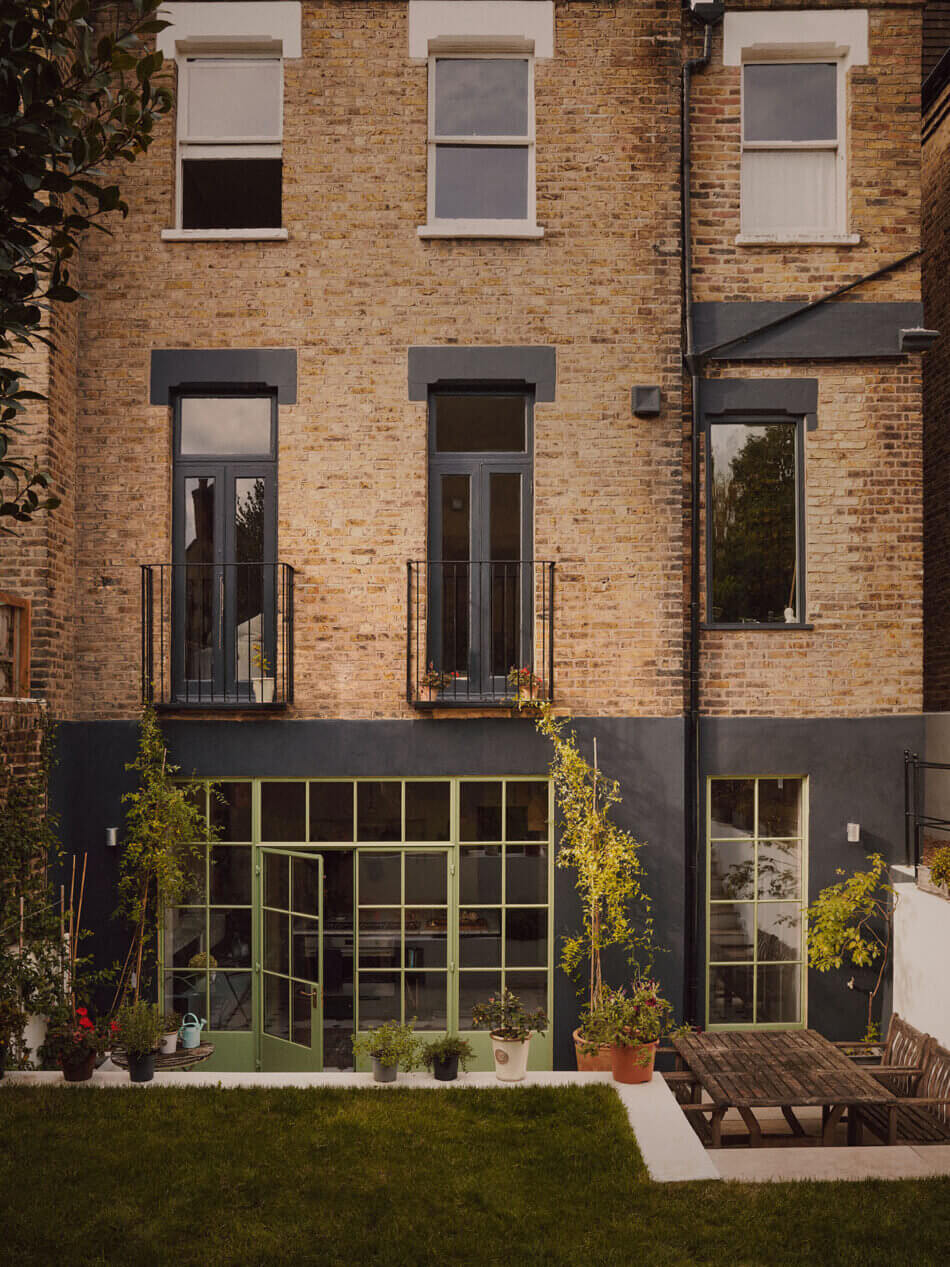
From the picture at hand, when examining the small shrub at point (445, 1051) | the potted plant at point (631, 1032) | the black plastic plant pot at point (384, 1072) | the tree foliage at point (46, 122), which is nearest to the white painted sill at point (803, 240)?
the tree foliage at point (46, 122)

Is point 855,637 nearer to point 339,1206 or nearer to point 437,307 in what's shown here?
point 437,307

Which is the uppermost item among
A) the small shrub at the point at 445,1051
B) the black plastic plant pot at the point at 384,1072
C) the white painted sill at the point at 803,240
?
the white painted sill at the point at 803,240

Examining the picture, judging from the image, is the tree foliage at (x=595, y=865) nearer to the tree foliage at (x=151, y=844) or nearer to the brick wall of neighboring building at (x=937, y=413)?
the tree foliage at (x=151, y=844)

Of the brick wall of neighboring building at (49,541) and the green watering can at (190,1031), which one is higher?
the brick wall of neighboring building at (49,541)

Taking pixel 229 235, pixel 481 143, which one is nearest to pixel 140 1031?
pixel 229 235

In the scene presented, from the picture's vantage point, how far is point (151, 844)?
7.67 meters

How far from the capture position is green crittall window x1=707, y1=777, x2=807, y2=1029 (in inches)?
319

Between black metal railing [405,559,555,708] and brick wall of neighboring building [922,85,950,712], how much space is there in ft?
13.5

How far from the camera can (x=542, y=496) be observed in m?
8.01

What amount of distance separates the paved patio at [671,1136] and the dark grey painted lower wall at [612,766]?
130 centimetres

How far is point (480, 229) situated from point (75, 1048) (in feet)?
22.8

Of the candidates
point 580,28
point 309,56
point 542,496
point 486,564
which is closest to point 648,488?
point 542,496

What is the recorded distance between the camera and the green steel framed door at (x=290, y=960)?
7.88 meters

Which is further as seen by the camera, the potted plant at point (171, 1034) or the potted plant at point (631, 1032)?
the potted plant at point (171, 1034)
